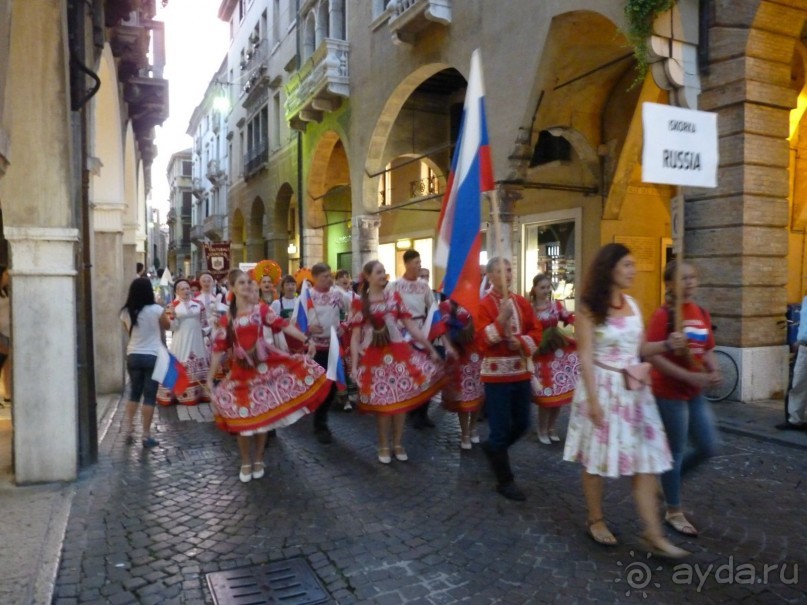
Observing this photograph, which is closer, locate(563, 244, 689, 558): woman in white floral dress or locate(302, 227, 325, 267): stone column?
locate(563, 244, 689, 558): woman in white floral dress

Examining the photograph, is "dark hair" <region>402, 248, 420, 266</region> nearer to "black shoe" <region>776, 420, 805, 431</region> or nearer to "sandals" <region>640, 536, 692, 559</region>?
"sandals" <region>640, 536, 692, 559</region>

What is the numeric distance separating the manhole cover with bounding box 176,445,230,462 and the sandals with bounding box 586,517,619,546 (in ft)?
12.4

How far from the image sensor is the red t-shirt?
4008 millimetres

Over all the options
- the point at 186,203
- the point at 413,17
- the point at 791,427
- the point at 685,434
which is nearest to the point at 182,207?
the point at 186,203

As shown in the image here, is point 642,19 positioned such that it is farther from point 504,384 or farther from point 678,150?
point 504,384

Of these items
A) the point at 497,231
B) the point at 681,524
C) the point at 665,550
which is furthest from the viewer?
the point at 497,231

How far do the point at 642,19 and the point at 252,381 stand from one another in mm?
6892

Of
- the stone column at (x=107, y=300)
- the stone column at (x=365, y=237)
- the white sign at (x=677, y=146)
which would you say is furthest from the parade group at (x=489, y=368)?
the stone column at (x=365, y=237)

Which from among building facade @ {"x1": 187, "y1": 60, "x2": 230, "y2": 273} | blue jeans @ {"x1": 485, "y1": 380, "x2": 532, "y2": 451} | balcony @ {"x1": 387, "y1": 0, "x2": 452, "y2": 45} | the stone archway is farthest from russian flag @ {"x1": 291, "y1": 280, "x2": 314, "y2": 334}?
building facade @ {"x1": 187, "y1": 60, "x2": 230, "y2": 273}

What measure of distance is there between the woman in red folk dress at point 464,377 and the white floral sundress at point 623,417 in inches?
97.8

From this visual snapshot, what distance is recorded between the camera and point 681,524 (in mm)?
4277

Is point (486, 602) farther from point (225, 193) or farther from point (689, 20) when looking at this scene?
point (225, 193)

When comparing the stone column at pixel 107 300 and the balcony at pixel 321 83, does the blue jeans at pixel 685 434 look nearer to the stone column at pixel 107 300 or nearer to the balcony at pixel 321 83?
the stone column at pixel 107 300

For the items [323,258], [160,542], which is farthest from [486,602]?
[323,258]
